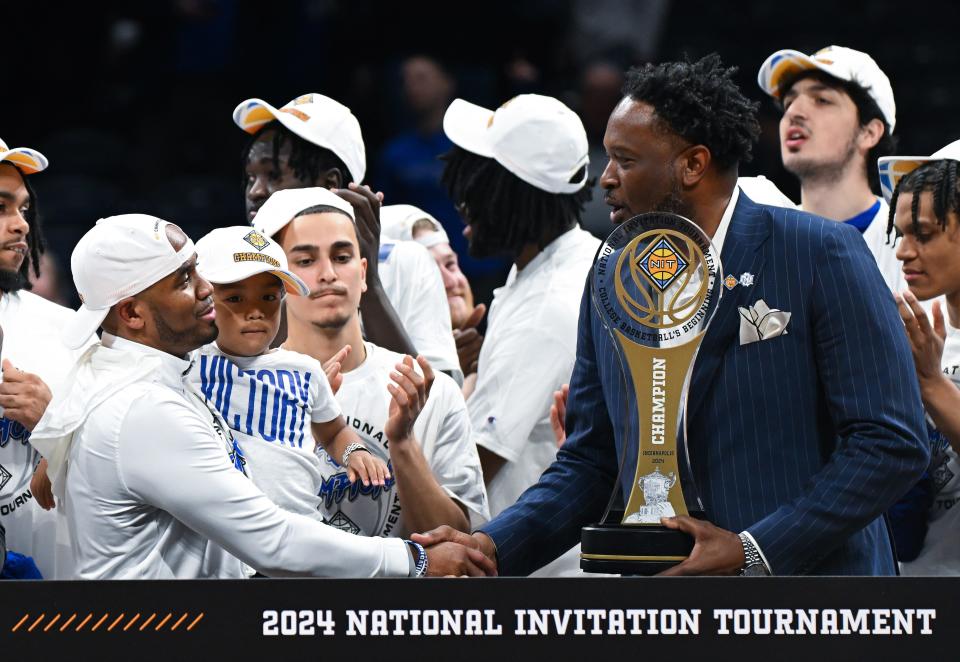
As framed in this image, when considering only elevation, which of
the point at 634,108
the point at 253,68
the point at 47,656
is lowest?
the point at 47,656

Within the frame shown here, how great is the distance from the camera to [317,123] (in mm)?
4234

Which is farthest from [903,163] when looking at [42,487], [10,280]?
[10,280]

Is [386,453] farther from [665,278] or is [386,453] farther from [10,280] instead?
[665,278]

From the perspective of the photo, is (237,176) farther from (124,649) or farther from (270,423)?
(124,649)

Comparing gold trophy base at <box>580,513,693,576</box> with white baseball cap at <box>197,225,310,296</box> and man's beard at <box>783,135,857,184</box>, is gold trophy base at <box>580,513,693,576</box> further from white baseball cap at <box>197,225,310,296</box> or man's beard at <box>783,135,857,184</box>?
man's beard at <box>783,135,857,184</box>

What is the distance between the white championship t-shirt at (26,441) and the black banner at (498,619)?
5.00ft

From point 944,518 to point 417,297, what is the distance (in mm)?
1726

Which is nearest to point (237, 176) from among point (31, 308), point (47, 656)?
point (31, 308)

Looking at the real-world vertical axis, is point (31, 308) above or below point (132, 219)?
below

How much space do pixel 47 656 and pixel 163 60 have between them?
23.7 feet

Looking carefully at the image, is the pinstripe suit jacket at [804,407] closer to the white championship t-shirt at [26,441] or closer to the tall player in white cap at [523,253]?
the tall player in white cap at [523,253]

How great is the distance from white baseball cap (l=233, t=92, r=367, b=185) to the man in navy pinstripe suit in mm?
1493

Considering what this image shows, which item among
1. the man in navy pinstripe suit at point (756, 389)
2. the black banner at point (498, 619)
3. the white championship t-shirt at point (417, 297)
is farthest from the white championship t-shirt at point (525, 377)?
the black banner at point (498, 619)

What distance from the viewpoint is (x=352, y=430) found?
3484mm
